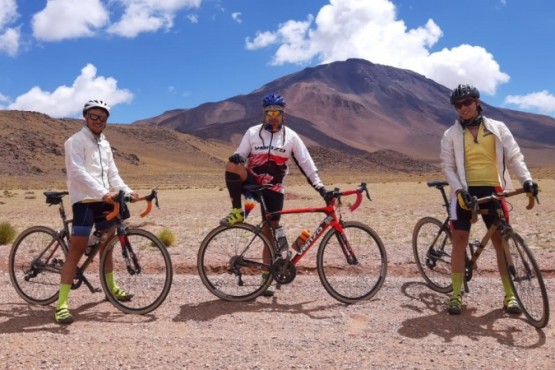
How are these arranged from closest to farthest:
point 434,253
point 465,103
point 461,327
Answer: point 461,327 < point 465,103 < point 434,253

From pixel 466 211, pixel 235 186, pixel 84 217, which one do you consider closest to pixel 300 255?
pixel 235 186

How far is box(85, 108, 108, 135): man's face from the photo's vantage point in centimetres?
491

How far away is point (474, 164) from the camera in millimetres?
4910

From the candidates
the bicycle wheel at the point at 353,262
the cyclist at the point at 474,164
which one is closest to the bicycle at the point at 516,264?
the cyclist at the point at 474,164

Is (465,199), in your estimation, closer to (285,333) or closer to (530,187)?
(530,187)

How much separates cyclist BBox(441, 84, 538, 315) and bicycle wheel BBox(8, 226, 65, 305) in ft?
12.5

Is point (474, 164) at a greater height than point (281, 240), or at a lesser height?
greater

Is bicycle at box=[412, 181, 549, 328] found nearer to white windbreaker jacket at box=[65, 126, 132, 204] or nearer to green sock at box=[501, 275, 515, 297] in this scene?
green sock at box=[501, 275, 515, 297]

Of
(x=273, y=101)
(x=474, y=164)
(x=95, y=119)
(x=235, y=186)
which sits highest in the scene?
(x=273, y=101)

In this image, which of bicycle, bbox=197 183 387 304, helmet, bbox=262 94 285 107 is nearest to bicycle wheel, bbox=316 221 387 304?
bicycle, bbox=197 183 387 304

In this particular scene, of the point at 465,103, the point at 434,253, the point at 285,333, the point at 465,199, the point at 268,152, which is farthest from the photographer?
the point at 434,253

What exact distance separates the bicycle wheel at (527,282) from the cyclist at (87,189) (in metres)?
3.42

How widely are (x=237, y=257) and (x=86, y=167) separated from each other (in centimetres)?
172

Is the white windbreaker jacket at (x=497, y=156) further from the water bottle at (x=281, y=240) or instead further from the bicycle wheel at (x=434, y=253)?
the water bottle at (x=281, y=240)
